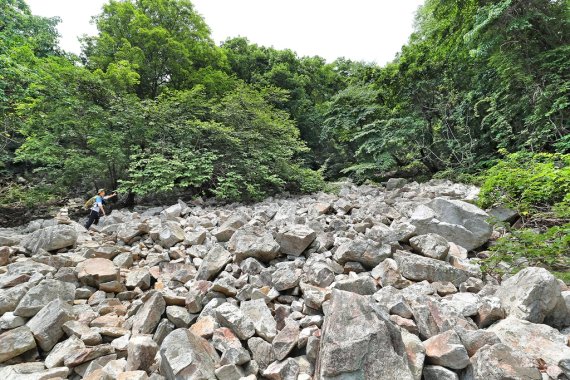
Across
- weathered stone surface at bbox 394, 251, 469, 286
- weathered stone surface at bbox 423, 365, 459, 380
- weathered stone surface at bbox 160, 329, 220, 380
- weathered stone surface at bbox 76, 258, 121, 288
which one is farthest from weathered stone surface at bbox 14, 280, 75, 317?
weathered stone surface at bbox 394, 251, 469, 286

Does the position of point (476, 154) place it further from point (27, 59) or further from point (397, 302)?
point (27, 59)

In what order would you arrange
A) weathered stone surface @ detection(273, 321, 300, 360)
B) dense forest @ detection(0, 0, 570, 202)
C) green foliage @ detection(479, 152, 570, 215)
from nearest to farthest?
weathered stone surface @ detection(273, 321, 300, 360)
green foliage @ detection(479, 152, 570, 215)
dense forest @ detection(0, 0, 570, 202)

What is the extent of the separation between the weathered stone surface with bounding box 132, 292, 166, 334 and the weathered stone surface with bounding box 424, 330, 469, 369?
97.7 inches

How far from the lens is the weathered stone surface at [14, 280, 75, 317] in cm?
305

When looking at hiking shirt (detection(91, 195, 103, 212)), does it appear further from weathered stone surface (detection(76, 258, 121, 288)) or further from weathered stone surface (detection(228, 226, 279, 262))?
weathered stone surface (detection(228, 226, 279, 262))

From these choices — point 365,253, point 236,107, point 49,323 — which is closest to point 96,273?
point 49,323

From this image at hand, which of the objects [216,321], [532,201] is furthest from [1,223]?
[532,201]

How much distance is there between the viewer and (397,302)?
8.13 feet

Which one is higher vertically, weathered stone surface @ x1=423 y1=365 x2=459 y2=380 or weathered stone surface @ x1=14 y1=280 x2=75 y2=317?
weathered stone surface @ x1=14 y1=280 x2=75 y2=317

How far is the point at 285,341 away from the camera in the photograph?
2.29 metres

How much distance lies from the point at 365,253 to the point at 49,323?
3404mm

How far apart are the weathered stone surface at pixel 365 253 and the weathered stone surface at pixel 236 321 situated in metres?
1.46

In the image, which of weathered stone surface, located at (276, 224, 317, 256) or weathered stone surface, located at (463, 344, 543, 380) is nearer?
weathered stone surface, located at (463, 344, 543, 380)

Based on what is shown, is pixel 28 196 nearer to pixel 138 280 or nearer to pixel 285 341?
pixel 138 280
